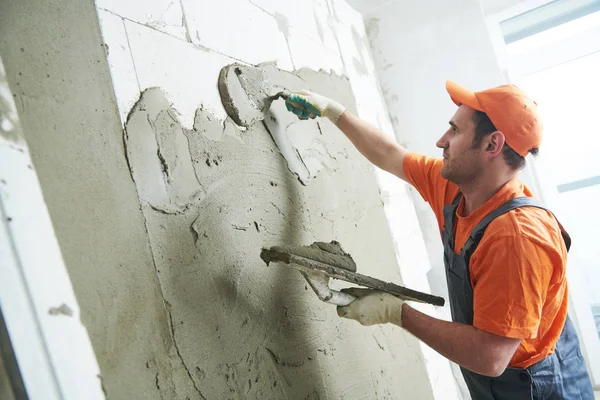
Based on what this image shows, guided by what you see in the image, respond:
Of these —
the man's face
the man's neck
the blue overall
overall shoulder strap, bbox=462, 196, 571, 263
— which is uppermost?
the man's face

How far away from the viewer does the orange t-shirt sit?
47.9 inches

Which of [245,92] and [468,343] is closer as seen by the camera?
[468,343]

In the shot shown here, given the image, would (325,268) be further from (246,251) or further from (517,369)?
(517,369)

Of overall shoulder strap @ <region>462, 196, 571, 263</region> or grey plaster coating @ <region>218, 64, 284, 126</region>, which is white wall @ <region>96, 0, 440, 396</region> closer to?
grey plaster coating @ <region>218, 64, 284, 126</region>

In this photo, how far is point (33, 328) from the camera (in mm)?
628

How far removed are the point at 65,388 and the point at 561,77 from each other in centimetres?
351

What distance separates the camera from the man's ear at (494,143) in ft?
5.03

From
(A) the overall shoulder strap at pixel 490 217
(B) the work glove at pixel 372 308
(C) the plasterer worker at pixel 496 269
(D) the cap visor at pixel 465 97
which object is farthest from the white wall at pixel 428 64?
(B) the work glove at pixel 372 308

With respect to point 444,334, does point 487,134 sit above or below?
above

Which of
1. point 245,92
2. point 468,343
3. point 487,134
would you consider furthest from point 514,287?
point 245,92

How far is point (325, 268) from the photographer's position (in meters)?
1.12

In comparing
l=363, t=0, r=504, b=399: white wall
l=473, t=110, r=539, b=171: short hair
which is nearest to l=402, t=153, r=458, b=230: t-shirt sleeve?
l=473, t=110, r=539, b=171: short hair

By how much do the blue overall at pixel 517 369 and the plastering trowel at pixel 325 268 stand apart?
Result: 220mm

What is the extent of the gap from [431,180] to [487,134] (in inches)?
14.2
